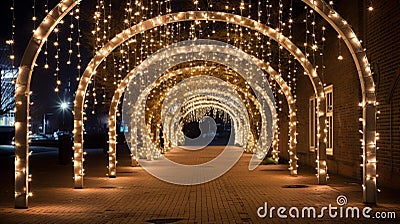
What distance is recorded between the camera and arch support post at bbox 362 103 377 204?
1219 cm

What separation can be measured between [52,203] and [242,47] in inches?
476

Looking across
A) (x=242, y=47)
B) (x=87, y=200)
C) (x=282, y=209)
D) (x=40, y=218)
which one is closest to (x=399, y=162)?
(x=282, y=209)

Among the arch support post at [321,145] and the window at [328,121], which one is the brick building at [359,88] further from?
the arch support post at [321,145]

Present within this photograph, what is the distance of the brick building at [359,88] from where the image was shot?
48.2ft

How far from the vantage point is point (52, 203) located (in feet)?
40.9

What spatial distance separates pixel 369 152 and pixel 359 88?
5.45 meters

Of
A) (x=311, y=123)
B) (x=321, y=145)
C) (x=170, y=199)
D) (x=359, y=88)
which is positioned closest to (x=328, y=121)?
(x=311, y=123)

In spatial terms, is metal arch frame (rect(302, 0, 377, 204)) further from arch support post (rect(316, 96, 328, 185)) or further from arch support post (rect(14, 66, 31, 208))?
arch support post (rect(14, 66, 31, 208))

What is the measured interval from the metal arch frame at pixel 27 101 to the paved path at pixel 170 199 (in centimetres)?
37

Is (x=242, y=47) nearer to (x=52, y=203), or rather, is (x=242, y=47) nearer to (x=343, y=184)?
(x=343, y=184)

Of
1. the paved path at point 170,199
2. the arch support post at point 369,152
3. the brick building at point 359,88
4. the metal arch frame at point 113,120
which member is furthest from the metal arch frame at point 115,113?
the arch support post at point 369,152

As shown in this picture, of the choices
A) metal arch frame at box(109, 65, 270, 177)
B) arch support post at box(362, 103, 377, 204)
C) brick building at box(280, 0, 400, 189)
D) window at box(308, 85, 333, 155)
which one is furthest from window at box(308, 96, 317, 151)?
→ arch support post at box(362, 103, 377, 204)

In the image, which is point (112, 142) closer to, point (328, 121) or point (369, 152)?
point (328, 121)

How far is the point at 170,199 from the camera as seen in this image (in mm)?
13305
